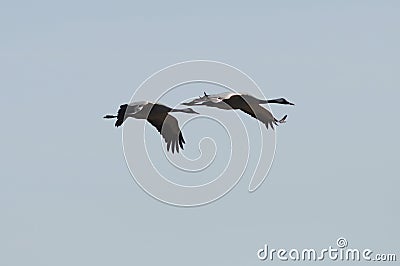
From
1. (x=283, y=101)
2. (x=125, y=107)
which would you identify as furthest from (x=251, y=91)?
(x=125, y=107)

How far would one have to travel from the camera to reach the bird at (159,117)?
97.9 feet

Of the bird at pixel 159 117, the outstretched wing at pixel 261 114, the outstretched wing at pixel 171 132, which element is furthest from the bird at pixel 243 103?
the outstretched wing at pixel 171 132

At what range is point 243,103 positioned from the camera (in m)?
30.6

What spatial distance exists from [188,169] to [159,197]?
999mm

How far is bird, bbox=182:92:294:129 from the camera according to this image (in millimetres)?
29359

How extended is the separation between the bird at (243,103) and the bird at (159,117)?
0.87 metres

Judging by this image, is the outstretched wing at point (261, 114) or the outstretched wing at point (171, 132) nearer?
the outstretched wing at point (261, 114)

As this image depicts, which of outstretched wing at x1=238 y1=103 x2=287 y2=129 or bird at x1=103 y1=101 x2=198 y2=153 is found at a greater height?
outstretched wing at x1=238 y1=103 x2=287 y2=129

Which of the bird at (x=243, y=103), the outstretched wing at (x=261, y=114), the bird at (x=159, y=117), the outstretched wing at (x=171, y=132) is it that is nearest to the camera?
the bird at (x=243, y=103)

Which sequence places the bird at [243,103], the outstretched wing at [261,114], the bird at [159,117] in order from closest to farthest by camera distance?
the bird at [243,103] → the bird at [159,117] → the outstretched wing at [261,114]

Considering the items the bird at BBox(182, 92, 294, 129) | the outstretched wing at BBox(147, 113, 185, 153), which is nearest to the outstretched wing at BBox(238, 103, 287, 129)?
the bird at BBox(182, 92, 294, 129)

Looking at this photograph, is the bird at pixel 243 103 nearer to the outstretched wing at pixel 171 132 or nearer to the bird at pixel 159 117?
the bird at pixel 159 117

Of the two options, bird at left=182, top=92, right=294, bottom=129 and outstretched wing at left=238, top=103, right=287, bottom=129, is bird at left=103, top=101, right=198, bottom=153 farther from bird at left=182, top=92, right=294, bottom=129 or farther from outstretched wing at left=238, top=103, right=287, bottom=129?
outstretched wing at left=238, top=103, right=287, bottom=129

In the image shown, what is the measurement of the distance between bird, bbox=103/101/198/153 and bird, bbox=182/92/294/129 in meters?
0.87
